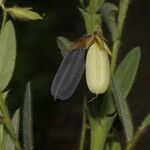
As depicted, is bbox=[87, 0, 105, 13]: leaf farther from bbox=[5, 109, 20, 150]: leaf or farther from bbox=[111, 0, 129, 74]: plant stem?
bbox=[5, 109, 20, 150]: leaf

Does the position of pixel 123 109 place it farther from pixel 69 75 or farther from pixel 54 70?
pixel 54 70

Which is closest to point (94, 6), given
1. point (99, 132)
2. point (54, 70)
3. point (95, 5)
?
point (95, 5)

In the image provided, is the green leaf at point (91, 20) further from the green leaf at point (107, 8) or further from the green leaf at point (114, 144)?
the green leaf at point (114, 144)

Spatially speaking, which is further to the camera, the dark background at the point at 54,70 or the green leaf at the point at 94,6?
the dark background at the point at 54,70

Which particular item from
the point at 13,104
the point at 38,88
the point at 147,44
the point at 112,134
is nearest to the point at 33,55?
the point at 38,88

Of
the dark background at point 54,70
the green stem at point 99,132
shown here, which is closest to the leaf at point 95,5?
the green stem at point 99,132

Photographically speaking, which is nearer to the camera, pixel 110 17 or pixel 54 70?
pixel 110 17
